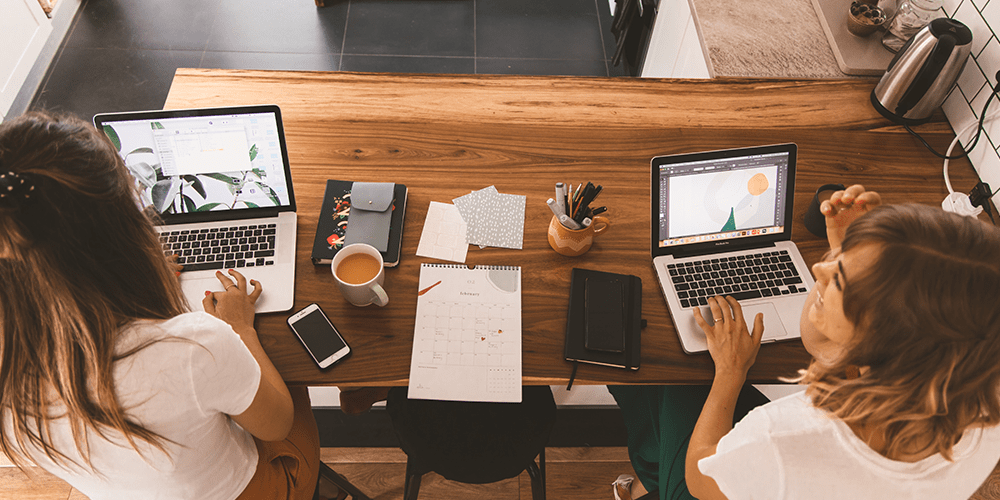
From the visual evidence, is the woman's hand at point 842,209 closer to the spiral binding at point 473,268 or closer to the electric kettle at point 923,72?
the electric kettle at point 923,72

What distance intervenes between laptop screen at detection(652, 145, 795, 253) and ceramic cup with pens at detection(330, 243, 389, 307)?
62 cm

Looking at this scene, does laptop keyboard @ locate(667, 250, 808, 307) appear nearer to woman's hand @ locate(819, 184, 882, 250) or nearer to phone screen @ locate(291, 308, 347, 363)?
woman's hand @ locate(819, 184, 882, 250)

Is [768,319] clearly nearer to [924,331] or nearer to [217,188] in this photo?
[924,331]

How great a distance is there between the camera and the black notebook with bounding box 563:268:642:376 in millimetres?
1192

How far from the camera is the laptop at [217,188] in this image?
→ 1184 millimetres

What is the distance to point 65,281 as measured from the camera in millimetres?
794

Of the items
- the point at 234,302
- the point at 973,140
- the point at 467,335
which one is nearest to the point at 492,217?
the point at 467,335

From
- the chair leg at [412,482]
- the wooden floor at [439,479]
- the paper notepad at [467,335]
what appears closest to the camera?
the paper notepad at [467,335]

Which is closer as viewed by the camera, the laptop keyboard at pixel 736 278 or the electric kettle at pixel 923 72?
the laptop keyboard at pixel 736 278

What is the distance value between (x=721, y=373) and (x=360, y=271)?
2.56 feet

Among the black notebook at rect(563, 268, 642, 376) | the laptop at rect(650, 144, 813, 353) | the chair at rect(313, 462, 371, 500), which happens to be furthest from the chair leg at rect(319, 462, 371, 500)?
the laptop at rect(650, 144, 813, 353)

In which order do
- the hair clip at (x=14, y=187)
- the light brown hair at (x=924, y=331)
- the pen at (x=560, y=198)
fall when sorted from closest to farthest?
the hair clip at (x=14, y=187), the light brown hair at (x=924, y=331), the pen at (x=560, y=198)

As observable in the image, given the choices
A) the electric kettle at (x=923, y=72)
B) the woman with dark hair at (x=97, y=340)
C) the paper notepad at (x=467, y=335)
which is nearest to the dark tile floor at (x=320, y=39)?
the electric kettle at (x=923, y=72)

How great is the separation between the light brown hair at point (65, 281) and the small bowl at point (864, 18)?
6.77ft
